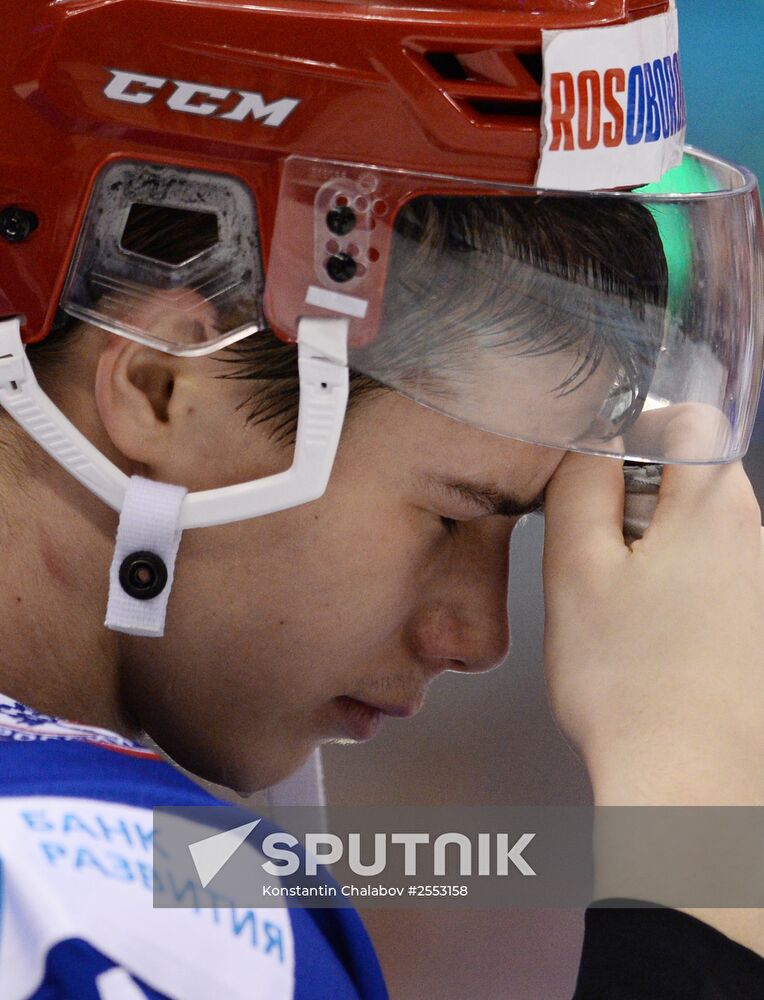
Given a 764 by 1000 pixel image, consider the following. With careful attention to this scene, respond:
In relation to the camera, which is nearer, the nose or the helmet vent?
the helmet vent

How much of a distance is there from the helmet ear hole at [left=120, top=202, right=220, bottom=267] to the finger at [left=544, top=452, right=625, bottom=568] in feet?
0.95

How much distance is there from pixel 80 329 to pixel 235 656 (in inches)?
9.0

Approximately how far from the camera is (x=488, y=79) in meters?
0.74

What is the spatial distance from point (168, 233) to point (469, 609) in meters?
0.33

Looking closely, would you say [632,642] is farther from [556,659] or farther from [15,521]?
[15,521]

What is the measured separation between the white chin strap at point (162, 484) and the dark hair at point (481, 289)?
0.06 ft

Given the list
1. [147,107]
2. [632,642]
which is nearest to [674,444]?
[632,642]

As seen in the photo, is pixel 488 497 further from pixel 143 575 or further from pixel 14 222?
pixel 14 222

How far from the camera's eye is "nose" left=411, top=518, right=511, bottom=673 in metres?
0.93

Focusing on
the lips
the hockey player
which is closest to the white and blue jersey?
the hockey player

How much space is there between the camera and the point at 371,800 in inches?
66.4

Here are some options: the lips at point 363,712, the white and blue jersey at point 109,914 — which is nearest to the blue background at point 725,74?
the lips at point 363,712

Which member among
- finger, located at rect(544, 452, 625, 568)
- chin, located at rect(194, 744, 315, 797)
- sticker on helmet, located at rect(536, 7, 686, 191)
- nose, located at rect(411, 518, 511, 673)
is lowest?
chin, located at rect(194, 744, 315, 797)

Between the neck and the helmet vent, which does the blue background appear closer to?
the helmet vent
